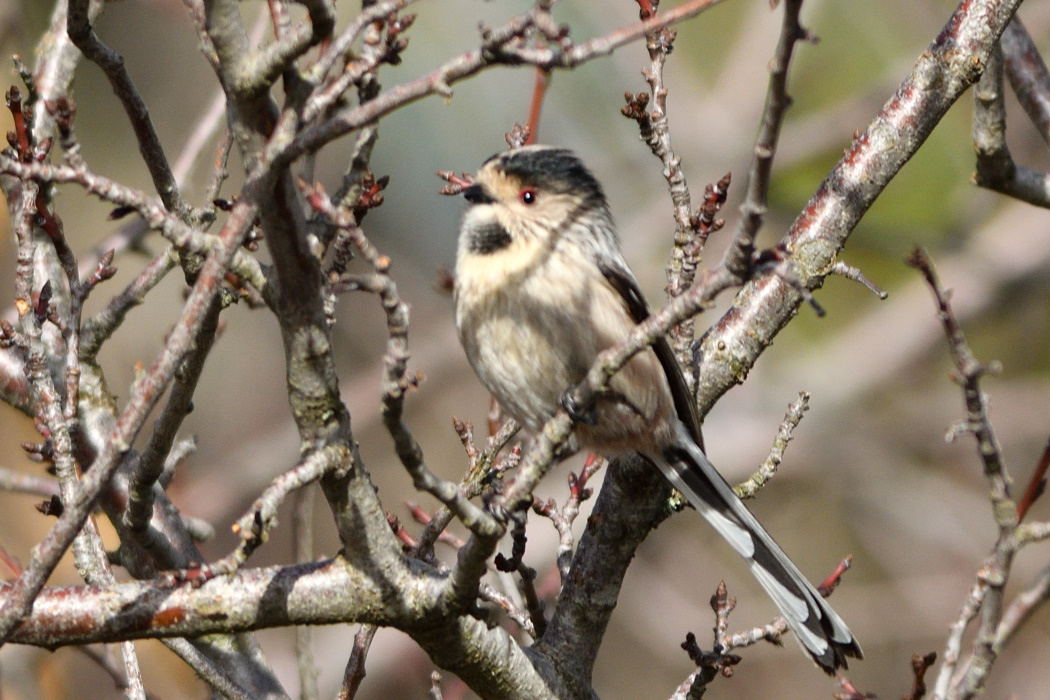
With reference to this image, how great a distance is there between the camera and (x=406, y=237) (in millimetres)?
9227

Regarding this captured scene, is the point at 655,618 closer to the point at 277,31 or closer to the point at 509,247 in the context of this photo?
the point at 509,247

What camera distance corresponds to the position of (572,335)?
3307 mm

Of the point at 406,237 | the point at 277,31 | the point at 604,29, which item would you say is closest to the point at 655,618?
the point at 406,237

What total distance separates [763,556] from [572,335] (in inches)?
40.1

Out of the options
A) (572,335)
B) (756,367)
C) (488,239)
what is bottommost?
(572,335)

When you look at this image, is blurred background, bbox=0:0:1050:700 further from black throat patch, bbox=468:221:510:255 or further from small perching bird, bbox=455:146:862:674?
black throat patch, bbox=468:221:510:255

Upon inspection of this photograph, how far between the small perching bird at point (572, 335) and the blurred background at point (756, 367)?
331 cm

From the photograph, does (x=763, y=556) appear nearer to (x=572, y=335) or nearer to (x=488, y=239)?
(x=572, y=335)

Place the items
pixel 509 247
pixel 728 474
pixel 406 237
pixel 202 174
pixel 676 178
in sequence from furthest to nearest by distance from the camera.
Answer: pixel 406 237
pixel 728 474
pixel 202 174
pixel 509 247
pixel 676 178

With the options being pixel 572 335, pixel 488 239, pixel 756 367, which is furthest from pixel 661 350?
pixel 756 367

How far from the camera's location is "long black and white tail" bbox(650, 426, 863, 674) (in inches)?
131

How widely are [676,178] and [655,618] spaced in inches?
197

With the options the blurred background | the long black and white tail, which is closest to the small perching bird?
the long black and white tail

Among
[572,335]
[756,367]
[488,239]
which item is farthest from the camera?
[756,367]
